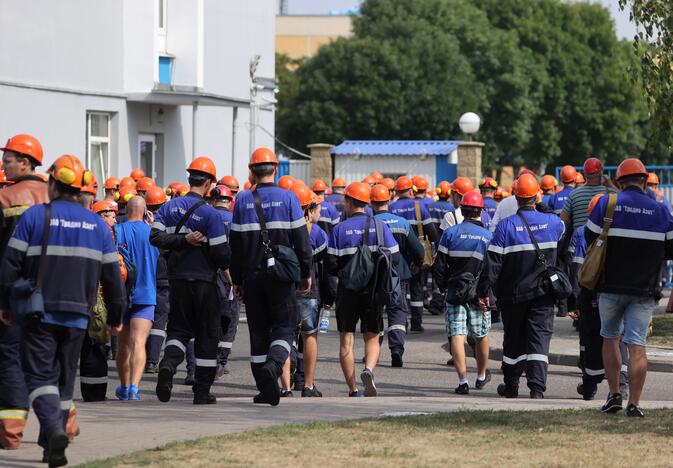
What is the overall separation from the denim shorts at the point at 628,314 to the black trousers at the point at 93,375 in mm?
4139

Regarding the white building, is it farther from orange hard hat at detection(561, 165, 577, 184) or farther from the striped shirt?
the striped shirt

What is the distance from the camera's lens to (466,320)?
13805 mm

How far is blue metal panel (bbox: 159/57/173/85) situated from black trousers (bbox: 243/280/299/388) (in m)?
19.1

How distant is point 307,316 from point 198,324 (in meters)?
1.44

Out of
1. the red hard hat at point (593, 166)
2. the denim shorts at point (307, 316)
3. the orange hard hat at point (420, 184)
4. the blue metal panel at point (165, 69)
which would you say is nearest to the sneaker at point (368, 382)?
the denim shorts at point (307, 316)

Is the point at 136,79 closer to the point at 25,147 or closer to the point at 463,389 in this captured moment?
the point at 463,389

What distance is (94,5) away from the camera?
2764 cm

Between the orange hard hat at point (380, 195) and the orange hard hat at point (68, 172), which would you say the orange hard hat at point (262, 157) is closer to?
the orange hard hat at point (68, 172)

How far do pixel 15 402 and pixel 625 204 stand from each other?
4686 mm

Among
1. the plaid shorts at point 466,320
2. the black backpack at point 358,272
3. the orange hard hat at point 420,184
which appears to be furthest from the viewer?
the orange hard hat at point 420,184

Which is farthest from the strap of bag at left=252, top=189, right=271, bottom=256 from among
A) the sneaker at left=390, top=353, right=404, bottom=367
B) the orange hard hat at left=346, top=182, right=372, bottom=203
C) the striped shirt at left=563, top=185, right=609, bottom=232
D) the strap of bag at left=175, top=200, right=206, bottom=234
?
the striped shirt at left=563, top=185, right=609, bottom=232

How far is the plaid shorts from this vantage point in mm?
13703

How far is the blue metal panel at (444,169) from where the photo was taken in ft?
119

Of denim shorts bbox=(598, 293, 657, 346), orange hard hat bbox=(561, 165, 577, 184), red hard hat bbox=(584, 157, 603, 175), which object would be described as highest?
red hard hat bbox=(584, 157, 603, 175)
